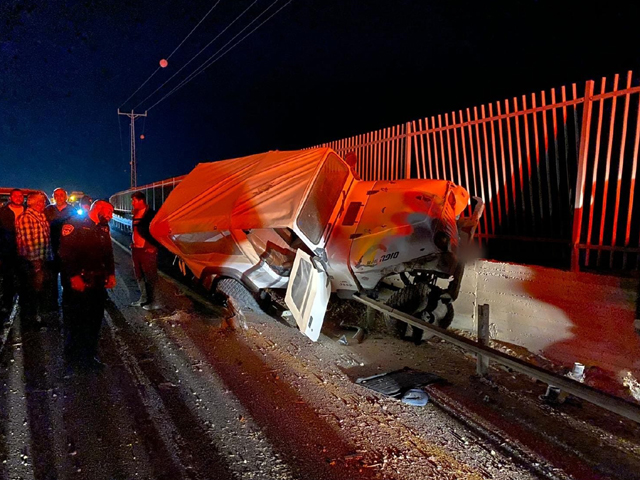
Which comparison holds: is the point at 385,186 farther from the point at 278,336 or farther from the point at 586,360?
the point at 586,360

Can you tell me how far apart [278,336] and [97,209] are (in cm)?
348

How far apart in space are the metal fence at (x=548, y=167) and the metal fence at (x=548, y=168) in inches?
0.5

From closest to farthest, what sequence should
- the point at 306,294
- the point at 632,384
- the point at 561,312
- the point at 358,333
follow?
the point at 632,384 < the point at 561,312 < the point at 306,294 < the point at 358,333

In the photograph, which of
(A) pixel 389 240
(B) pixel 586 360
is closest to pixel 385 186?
(A) pixel 389 240

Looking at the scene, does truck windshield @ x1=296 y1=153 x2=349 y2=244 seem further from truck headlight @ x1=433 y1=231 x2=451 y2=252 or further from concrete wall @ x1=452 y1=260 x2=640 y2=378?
concrete wall @ x1=452 y1=260 x2=640 y2=378

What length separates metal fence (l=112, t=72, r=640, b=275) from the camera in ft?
14.5

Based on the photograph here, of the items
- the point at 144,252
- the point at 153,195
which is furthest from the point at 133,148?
the point at 144,252

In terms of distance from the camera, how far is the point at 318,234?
4.89 m

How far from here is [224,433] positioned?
3053mm

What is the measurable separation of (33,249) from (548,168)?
6.93 metres

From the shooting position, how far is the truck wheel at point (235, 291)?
548 cm

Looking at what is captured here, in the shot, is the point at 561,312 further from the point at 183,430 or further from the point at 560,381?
the point at 183,430

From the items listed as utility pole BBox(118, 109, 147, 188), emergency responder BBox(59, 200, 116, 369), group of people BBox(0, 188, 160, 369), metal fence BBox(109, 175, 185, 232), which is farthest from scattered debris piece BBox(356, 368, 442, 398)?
utility pole BBox(118, 109, 147, 188)

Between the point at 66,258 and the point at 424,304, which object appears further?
the point at 66,258
